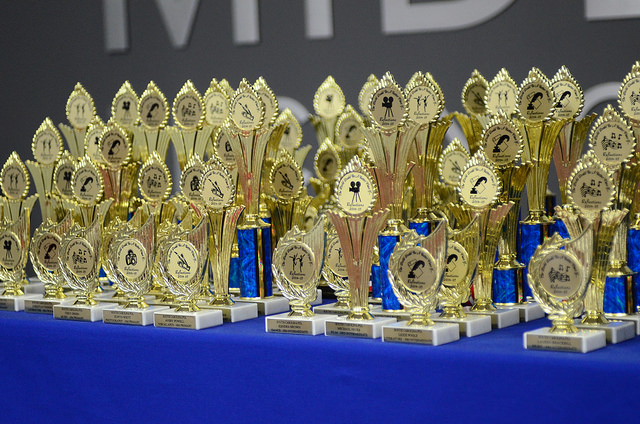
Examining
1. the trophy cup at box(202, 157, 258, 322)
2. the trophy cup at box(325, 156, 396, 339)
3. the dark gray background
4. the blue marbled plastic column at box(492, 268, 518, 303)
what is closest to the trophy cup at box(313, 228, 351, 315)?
the trophy cup at box(325, 156, 396, 339)

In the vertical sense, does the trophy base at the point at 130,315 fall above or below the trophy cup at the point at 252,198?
below

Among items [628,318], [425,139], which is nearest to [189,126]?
[425,139]

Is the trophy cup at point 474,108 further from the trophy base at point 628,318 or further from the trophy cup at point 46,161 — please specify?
the trophy cup at point 46,161

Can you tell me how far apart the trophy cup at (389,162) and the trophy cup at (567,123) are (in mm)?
346

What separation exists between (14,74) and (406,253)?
3.96 metres

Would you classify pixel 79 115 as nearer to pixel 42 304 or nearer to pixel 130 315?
pixel 42 304

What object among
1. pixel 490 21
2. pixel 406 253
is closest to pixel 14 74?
pixel 490 21

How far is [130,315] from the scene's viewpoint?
7.63 ft

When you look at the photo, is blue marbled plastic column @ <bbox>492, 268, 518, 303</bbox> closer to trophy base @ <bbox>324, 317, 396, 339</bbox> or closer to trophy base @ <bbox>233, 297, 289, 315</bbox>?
trophy base @ <bbox>324, 317, 396, 339</bbox>

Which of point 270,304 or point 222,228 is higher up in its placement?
point 222,228

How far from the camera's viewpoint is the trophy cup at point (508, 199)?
2098 millimetres

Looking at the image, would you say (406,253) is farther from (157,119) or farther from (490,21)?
(490,21)

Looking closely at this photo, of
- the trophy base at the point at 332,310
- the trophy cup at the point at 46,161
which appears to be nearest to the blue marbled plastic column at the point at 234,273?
the trophy base at the point at 332,310

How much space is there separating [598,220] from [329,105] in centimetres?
126
